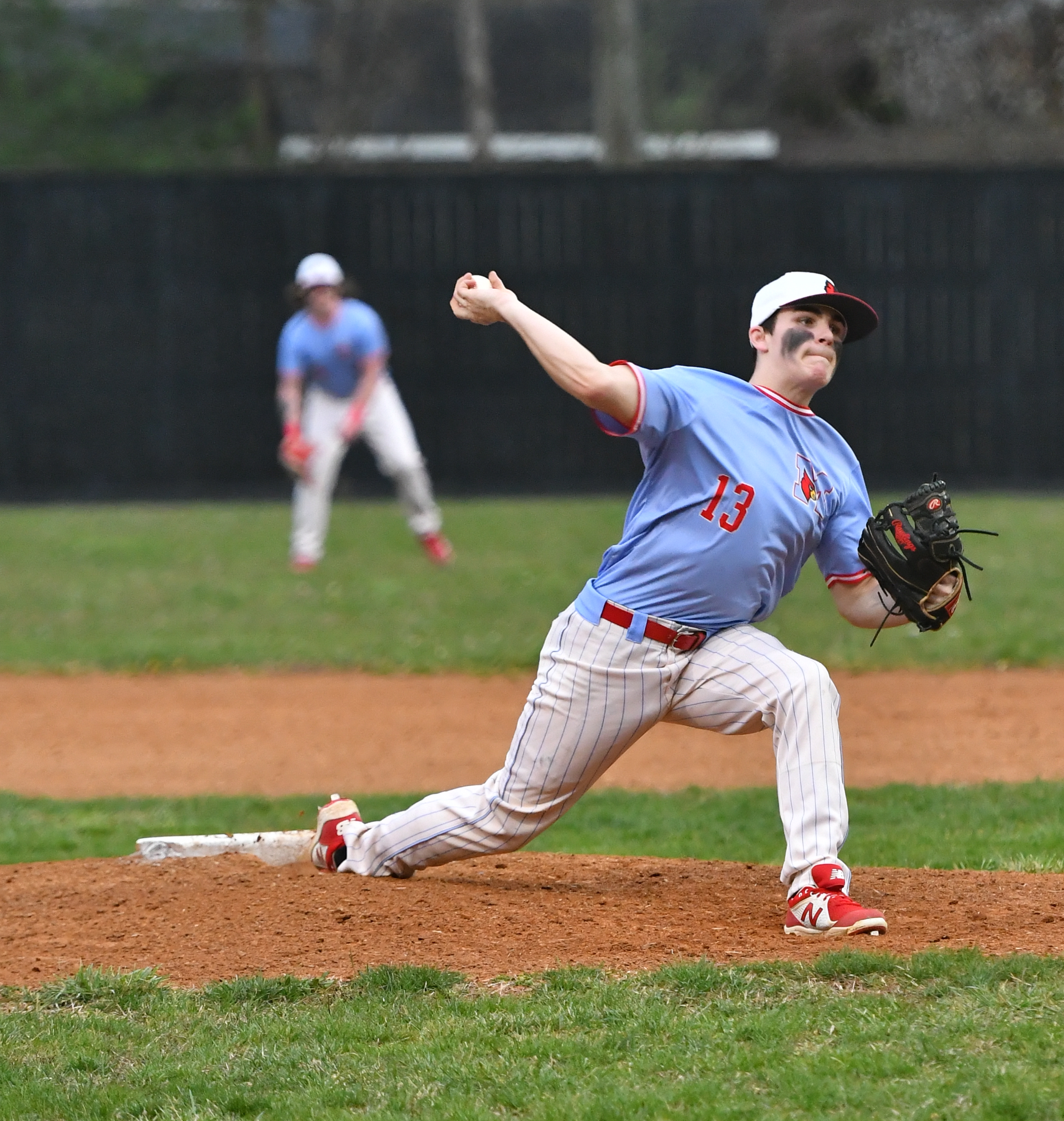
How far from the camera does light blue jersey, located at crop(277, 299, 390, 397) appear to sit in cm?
1194

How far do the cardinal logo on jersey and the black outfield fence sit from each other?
39.5ft

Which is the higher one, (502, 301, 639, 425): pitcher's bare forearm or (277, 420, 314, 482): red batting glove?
(502, 301, 639, 425): pitcher's bare forearm

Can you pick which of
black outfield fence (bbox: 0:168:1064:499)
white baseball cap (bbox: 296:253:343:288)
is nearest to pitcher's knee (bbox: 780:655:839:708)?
white baseball cap (bbox: 296:253:343:288)

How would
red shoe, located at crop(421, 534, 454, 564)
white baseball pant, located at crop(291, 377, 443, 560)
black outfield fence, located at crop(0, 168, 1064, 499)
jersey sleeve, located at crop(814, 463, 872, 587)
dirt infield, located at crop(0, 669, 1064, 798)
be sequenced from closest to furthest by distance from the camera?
jersey sleeve, located at crop(814, 463, 872, 587) → dirt infield, located at crop(0, 669, 1064, 798) → white baseball pant, located at crop(291, 377, 443, 560) → red shoe, located at crop(421, 534, 454, 564) → black outfield fence, located at crop(0, 168, 1064, 499)

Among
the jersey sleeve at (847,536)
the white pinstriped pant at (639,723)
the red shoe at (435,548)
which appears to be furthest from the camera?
the red shoe at (435,548)

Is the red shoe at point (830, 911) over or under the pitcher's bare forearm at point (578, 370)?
under

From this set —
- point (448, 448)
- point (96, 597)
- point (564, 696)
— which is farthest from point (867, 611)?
point (448, 448)

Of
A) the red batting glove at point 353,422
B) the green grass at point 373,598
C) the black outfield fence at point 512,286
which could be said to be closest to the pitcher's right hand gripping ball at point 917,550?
the green grass at point 373,598

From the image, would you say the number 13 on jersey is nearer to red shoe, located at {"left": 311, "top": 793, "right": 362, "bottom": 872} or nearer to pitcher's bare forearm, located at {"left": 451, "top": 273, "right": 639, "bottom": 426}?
pitcher's bare forearm, located at {"left": 451, "top": 273, "right": 639, "bottom": 426}

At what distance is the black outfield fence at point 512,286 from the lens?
54.6 ft

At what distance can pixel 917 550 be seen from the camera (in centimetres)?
450

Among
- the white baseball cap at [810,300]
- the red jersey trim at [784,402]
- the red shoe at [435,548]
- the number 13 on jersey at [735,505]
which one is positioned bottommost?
the red shoe at [435,548]

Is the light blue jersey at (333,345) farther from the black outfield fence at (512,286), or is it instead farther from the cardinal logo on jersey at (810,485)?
the cardinal logo on jersey at (810,485)

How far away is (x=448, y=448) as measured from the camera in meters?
16.8
